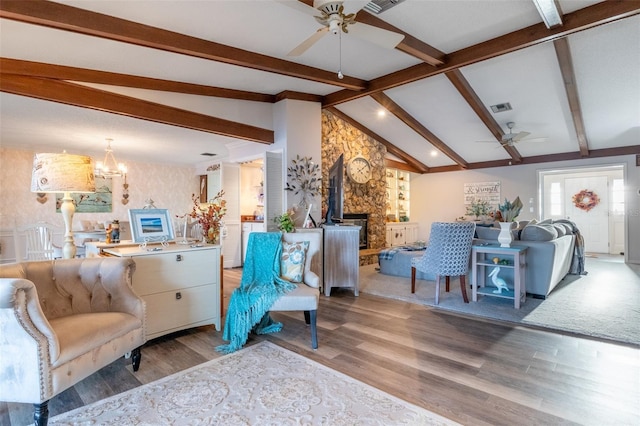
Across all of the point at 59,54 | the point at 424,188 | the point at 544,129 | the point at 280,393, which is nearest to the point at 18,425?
the point at 280,393

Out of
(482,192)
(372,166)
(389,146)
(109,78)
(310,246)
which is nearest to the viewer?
(310,246)

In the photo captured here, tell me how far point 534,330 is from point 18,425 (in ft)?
13.1

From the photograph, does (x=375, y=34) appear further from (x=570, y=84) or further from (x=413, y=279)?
(x=570, y=84)

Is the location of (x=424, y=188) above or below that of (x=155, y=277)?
above

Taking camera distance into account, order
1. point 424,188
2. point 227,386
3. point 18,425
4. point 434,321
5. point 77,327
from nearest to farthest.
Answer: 1. point 18,425
2. point 77,327
3. point 227,386
4. point 434,321
5. point 424,188

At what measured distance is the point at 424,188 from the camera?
9.77 meters

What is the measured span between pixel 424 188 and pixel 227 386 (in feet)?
29.0

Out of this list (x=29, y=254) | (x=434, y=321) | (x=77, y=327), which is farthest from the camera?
(x=29, y=254)

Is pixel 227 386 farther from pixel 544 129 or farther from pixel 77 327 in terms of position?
pixel 544 129

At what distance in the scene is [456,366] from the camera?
2336 millimetres

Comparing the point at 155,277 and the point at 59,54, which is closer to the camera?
the point at 155,277

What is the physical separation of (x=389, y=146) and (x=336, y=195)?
3793 millimetres

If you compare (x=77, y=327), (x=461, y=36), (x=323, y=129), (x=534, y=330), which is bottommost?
(x=534, y=330)

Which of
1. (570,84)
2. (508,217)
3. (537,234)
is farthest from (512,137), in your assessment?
(508,217)
